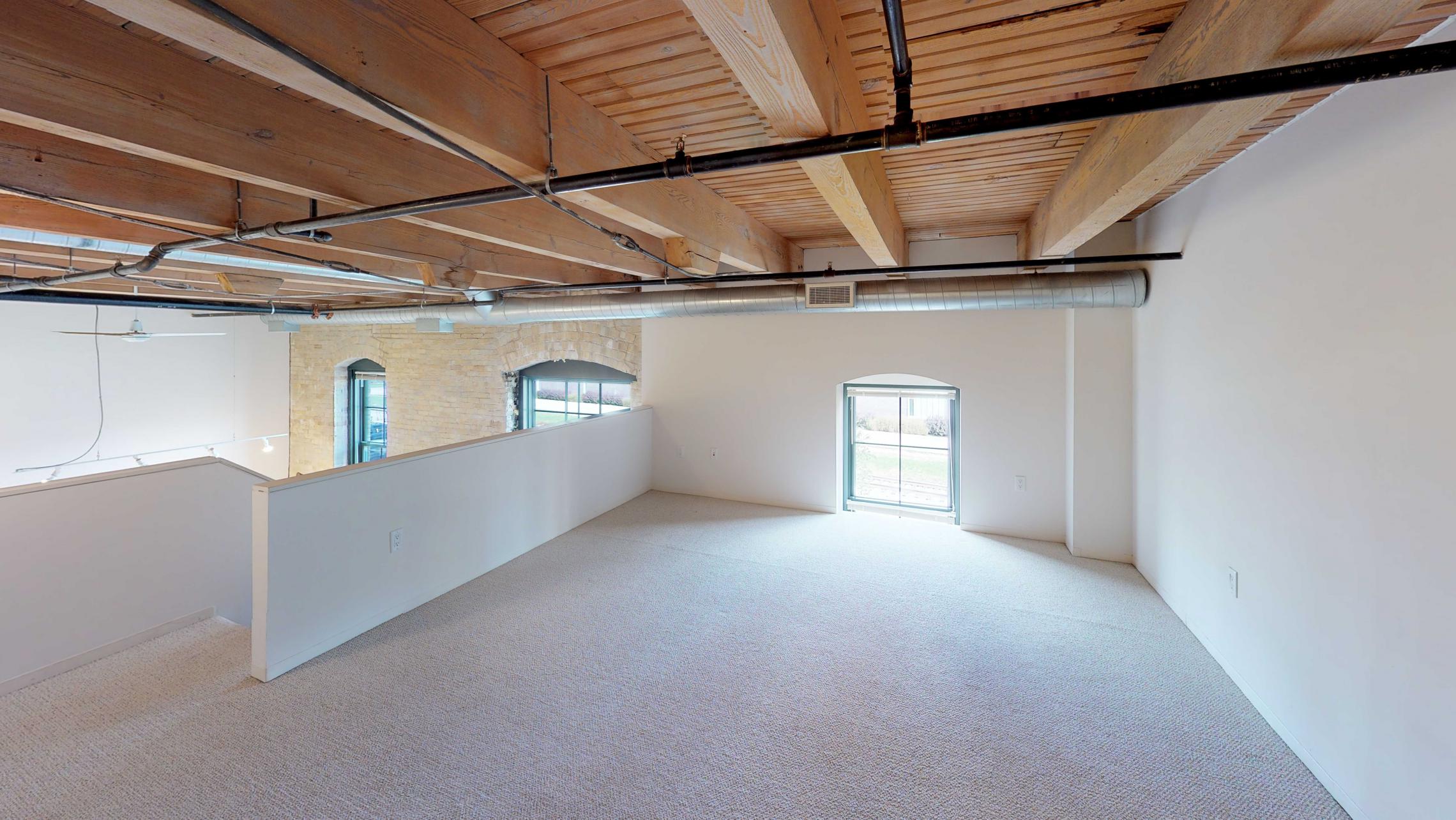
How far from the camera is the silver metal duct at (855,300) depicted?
349 cm

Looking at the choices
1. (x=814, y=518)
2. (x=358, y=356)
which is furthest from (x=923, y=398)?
(x=358, y=356)

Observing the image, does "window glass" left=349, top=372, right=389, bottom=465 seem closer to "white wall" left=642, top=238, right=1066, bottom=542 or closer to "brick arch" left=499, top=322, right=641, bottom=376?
"brick arch" left=499, top=322, right=641, bottom=376

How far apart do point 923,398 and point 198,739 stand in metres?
5.09

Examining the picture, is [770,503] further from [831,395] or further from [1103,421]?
[1103,421]

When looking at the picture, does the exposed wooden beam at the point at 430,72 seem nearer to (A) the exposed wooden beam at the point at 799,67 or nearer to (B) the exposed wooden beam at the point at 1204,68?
(A) the exposed wooden beam at the point at 799,67

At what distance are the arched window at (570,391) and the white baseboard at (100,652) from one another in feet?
11.4

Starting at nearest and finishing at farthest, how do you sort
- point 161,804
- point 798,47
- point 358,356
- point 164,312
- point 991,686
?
1. point 798,47
2. point 161,804
3. point 991,686
4. point 164,312
5. point 358,356

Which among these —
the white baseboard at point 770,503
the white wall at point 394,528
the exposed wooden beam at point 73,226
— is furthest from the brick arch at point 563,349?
the exposed wooden beam at point 73,226

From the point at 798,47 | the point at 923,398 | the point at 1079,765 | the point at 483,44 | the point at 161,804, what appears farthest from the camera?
the point at 923,398

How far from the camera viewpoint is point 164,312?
6.46m

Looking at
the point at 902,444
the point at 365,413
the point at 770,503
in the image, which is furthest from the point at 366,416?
the point at 902,444

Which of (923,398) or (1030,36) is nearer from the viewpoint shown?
(1030,36)

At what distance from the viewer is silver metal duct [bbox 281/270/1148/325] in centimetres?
349

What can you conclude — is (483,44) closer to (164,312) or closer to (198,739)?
(198,739)
